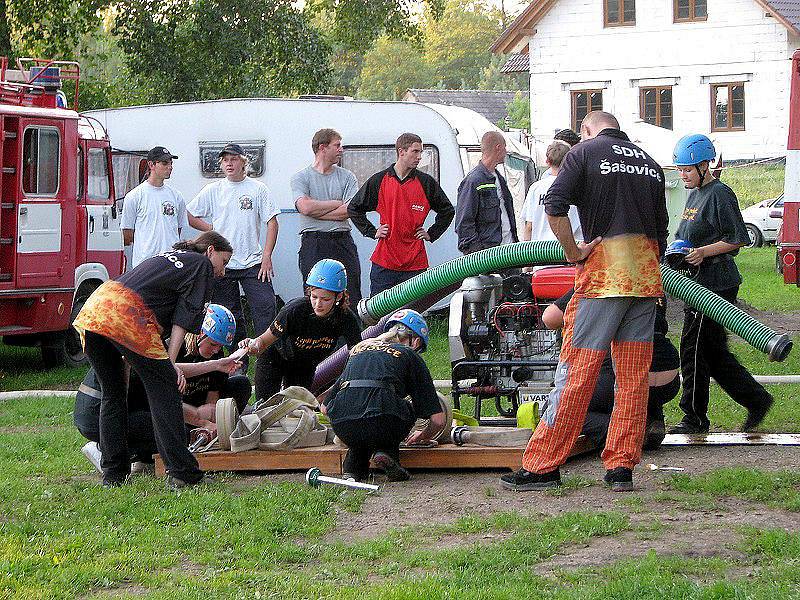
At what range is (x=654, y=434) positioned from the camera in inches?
316

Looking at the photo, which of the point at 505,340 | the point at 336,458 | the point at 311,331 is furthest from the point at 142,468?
the point at 505,340

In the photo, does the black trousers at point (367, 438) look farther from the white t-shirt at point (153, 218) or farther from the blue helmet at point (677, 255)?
the white t-shirt at point (153, 218)

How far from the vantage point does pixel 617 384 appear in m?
7.04

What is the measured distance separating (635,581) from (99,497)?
129 inches

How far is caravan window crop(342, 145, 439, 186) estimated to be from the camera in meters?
15.2

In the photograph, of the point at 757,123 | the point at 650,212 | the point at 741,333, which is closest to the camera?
the point at 650,212

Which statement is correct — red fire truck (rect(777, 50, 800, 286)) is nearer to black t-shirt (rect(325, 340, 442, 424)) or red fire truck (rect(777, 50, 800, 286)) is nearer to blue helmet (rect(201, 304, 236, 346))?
black t-shirt (rect(325, 340, 442, 424))

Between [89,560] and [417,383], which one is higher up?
[417,383]

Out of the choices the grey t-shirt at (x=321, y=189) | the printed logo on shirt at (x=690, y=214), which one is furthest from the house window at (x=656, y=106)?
the printed logo on shirt at (x=690, y=214)

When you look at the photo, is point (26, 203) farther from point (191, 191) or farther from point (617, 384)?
point (617, 384)

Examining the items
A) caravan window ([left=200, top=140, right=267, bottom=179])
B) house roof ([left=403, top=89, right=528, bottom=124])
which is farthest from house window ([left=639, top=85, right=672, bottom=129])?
caravan window ([left=200, top=140, right=267, bottom=179])

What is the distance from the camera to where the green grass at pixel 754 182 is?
38.3 metres

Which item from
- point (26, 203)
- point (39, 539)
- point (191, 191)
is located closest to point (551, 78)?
point (191, 191)

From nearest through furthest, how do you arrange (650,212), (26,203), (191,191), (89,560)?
(89,560)
(650,212)
(26,203)
(191,191)
